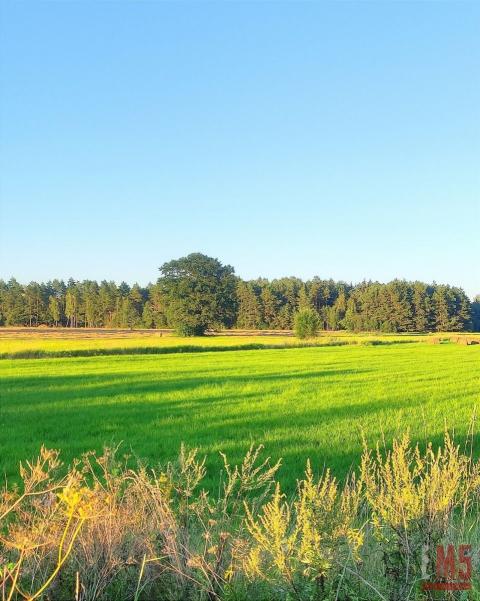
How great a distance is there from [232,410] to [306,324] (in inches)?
2058

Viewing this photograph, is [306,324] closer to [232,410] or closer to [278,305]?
[232,410]

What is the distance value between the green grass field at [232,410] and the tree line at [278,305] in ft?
272

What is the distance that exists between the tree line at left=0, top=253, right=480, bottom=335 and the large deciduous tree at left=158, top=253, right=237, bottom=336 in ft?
58.6

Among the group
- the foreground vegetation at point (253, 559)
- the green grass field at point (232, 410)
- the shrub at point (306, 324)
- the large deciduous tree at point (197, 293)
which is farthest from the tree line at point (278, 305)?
the foreground vegetation at point (253, 559)

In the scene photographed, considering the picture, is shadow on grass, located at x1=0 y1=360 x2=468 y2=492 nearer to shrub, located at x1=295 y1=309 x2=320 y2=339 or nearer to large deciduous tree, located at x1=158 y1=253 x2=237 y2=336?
shrub, located at x1=295 y1=309 x2=320 y2=339

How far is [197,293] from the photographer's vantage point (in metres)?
Result: 85.4

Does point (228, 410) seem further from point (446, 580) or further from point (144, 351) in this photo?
point (144, 351)

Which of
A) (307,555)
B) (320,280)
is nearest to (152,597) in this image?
(307,555)

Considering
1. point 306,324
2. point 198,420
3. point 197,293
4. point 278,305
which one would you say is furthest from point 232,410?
point 278,305

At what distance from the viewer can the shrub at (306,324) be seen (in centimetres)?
6694

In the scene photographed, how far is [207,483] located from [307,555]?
5479 millimetres

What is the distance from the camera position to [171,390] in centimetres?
2062

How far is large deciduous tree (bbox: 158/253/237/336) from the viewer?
8375 cm

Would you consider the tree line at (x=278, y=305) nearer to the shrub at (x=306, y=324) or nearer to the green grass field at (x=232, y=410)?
the shrub at (x=306, y=324)
